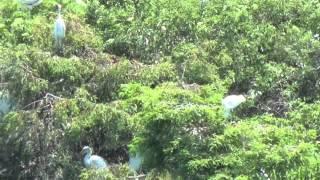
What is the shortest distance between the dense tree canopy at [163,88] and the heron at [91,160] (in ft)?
0.28

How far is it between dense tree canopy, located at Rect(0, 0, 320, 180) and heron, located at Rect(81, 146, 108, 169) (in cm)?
9

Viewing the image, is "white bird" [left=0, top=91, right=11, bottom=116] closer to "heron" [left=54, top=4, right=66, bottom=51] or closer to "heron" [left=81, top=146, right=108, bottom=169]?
"heron" [left=54, top=4, right=66, bottom=51]

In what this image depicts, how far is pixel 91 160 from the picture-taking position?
4781mm

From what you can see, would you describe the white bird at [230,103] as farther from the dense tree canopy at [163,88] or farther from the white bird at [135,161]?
the white bird at [135,161]

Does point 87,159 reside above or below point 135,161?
below

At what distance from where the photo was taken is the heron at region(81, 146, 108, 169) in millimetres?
4720

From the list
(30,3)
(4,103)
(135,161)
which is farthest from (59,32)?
(135,161)

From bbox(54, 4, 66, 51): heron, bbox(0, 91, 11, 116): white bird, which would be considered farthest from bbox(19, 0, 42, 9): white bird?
bbox(0, 91, 11, 116): white bird

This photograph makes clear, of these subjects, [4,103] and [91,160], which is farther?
[4,103]

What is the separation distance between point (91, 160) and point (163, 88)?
1.94 feet

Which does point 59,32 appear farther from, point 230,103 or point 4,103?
point 230,103

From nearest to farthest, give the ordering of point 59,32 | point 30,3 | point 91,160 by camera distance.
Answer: point 91,160, point 59,32, point 30,3

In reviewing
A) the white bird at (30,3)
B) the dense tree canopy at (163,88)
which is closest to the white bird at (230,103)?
the dense tree canopy at (163,88)

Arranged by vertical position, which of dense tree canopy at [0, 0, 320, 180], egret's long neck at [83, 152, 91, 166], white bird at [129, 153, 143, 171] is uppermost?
dense tree canopy at [0, 0, 320, 180]
